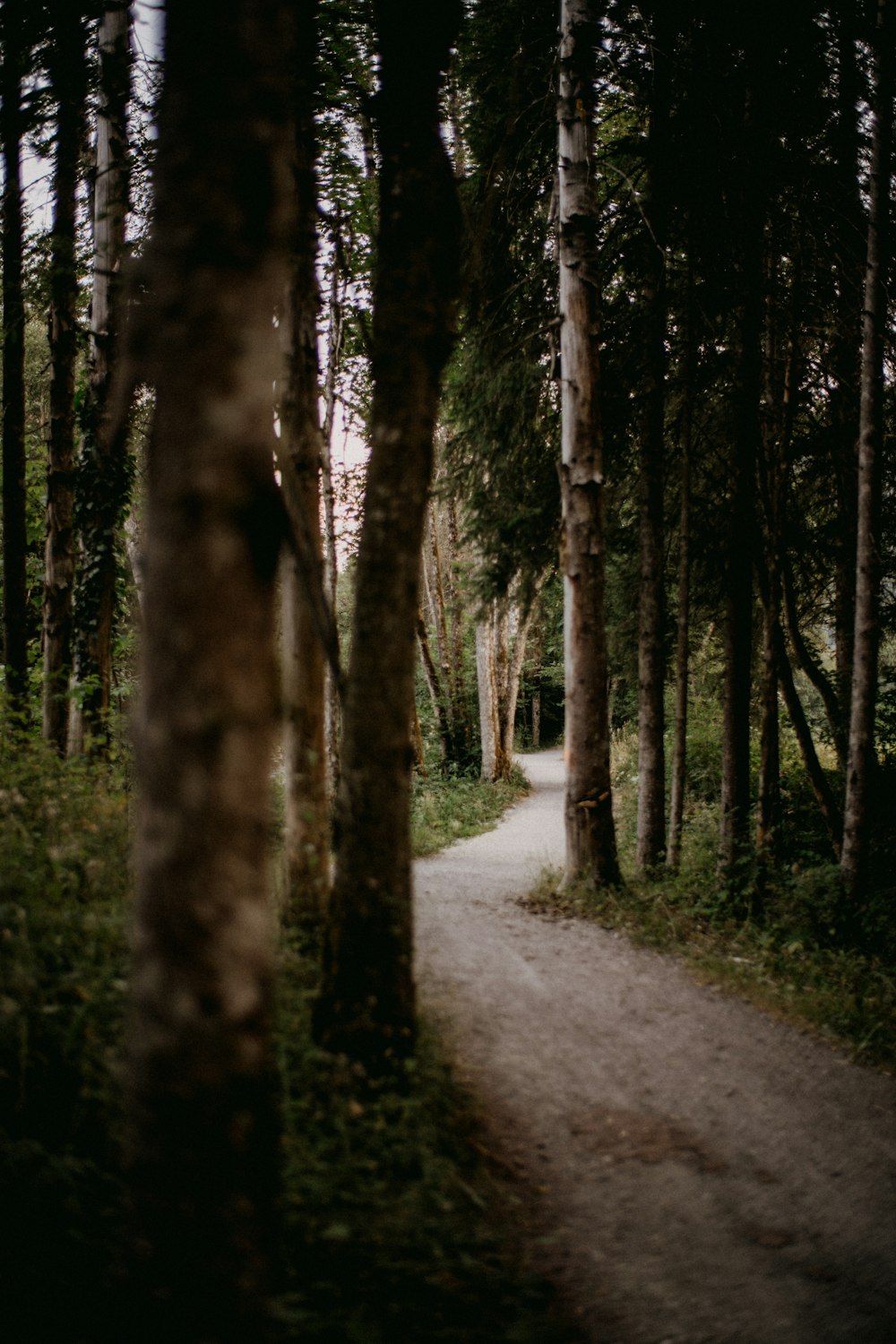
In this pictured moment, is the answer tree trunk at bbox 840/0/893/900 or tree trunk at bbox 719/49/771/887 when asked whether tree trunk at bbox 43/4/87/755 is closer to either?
tree trunk at bbox 719/49/771/887

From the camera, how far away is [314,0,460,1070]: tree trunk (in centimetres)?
387

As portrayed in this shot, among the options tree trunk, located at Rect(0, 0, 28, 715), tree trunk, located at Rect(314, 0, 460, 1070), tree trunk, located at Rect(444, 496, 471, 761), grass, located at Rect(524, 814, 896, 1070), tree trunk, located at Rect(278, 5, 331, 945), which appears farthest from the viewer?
tree trunk, located at Rect(444, 496, 471, 761)

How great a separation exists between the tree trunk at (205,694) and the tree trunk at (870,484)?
7.55 meters

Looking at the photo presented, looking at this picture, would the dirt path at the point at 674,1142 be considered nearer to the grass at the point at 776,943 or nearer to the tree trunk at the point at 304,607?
the grass at the point at 776,943

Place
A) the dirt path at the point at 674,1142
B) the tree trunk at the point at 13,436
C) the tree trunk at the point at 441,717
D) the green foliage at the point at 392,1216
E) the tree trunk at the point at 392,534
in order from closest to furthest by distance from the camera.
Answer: the green foliage at the point at 392,1216
the dirt path at the point at 674,1142
the tree trunk at the point at 392,534
the tree trunk at the point at 13,436
the tree trunk at the point at 441,717

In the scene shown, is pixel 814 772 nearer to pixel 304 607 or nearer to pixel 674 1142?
pixel 674 1142

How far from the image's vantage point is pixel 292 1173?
295 centimetres

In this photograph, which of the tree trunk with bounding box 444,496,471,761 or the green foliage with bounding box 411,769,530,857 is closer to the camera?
the green foliage with bounding box 411,769,530,857

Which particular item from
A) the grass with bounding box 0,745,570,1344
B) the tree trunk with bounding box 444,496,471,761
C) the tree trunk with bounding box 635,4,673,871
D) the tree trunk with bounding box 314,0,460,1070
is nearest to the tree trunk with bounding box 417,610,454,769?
the tree trunk with bounding box 444,496,471,761

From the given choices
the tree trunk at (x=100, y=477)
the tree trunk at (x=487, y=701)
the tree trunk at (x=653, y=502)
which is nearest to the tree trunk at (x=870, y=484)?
the tree trunk at (x=653, y=502)

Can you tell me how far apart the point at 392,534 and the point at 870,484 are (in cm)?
603

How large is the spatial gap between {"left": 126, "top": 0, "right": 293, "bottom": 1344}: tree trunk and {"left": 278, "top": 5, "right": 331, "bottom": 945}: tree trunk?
348 centimetres

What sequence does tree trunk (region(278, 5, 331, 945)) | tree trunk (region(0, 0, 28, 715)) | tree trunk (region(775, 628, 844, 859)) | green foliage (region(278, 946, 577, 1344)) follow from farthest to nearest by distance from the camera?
1. tree trunk (region(775, 628, 844, 859))
2. tree trunk (region(0, 0, 28, 715))
3. tree trunk (region(278, 5, 331, 945))
4. green foliage (region(278, 946, 577, 1344))

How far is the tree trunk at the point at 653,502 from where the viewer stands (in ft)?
29.0
